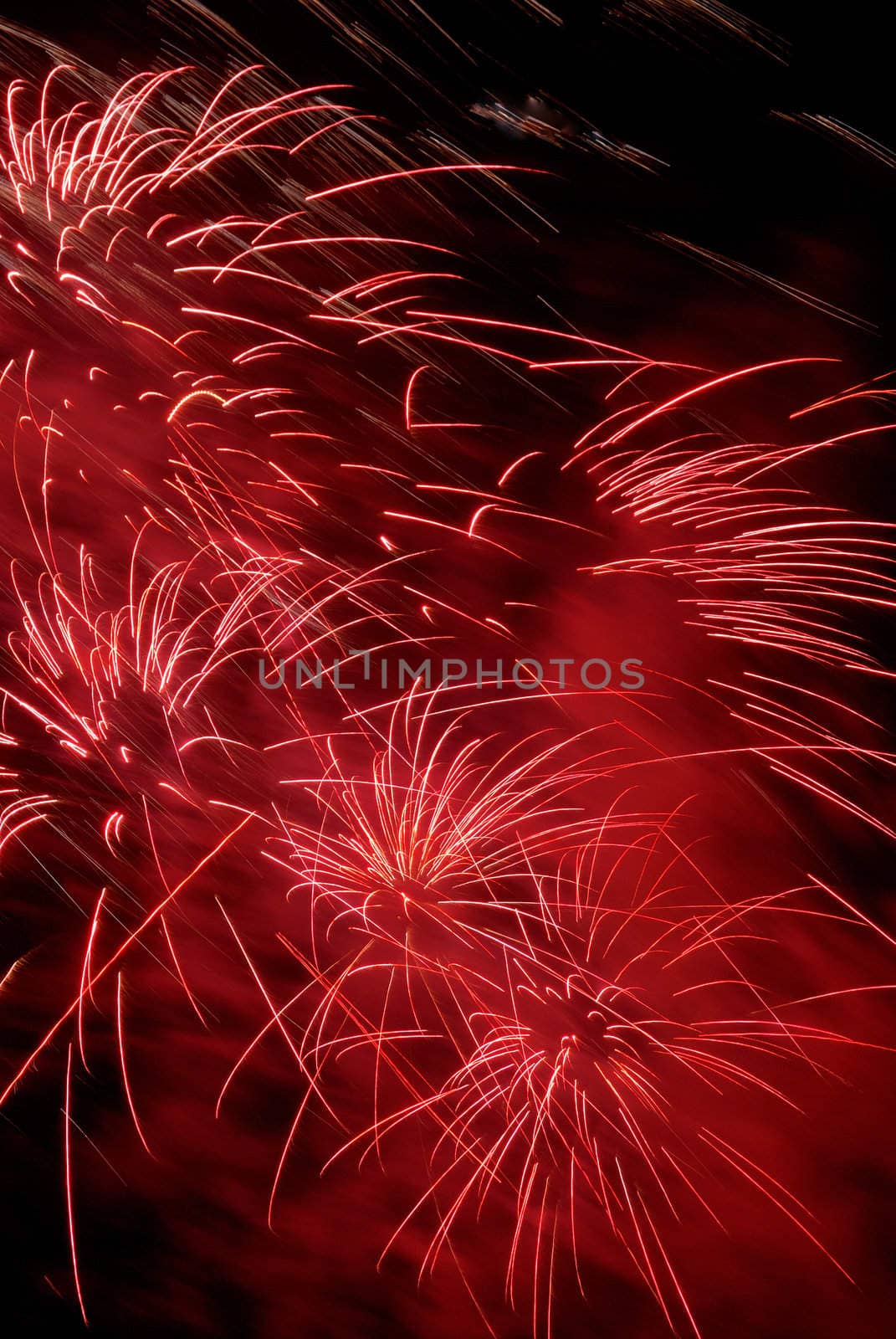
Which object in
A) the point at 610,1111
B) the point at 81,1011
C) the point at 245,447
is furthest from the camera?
the point at 245,447

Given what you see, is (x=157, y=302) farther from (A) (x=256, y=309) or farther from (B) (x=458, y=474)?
(B) (x=458, y=474)

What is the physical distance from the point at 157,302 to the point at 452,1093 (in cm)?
208

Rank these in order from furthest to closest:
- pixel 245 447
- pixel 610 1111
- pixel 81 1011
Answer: pixel 245 447
pixel 81 1011
pixel 610 1111

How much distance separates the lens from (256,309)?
2.12 metres

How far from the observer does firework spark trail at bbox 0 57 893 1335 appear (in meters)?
1.89

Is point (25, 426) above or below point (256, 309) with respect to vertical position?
below

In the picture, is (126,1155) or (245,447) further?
(245,447)

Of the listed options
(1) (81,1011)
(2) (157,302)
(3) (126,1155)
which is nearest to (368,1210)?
(3) (126,1155)

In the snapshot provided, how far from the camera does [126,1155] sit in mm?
1919

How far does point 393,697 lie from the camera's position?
2.05 meters

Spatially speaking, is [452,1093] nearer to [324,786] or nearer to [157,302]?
[324,786]

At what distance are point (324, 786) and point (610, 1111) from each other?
986 millimetres

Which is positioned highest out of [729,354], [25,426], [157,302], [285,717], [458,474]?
[729,354]

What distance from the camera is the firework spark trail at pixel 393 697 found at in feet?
6.19
